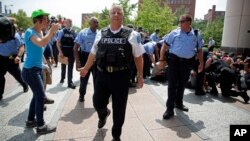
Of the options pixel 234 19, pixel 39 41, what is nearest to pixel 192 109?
pixel 39 41

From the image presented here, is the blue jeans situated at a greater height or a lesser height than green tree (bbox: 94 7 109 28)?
lesser

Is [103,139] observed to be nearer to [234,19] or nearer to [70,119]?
[70,119]

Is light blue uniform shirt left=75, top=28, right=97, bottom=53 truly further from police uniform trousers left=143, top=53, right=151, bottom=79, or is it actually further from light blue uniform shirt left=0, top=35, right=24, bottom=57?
police uniform trousers left=143, top=53, right=151, bottom=79

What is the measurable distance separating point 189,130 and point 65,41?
5101 mm

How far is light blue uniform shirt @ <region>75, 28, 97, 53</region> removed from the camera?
19.0 feet

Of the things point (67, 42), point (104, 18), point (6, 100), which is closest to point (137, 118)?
point (6, 100)

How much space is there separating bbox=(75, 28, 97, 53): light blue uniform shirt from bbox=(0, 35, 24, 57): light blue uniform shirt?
1712mm

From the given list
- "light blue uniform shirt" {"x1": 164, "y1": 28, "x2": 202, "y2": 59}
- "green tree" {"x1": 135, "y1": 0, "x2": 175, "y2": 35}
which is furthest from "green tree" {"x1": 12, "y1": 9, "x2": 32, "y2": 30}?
"light blue uniform shirt" {"x1": 164, "y1": 28, "x2": 202, "y2": 59}

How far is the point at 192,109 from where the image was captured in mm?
5617

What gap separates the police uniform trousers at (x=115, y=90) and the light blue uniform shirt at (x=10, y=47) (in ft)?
11.8

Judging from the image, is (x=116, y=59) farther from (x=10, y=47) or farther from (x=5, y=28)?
(x=10, y=47)

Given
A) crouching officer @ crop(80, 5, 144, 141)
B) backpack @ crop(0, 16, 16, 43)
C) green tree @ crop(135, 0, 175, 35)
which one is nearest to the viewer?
crouching officer @ crop(80, 5, 144, 141)

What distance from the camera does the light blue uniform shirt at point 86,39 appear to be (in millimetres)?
5781

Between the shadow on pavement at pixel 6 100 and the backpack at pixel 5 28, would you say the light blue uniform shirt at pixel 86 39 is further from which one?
the shadow on pavement at pixel 6 100
